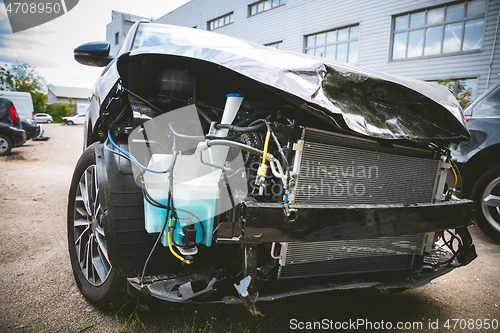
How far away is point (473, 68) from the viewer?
9953 millimetres

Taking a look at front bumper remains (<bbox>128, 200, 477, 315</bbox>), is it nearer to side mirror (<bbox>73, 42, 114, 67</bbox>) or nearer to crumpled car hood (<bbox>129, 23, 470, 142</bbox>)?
crumpled car hood (<bbox>129, 23, 470, 142</bbox>)

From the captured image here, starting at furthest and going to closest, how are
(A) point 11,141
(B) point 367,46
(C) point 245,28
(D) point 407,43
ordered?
(C) point 245,28 → (B) point 367,46 → (D) point 407,43 → (A) point 11,141

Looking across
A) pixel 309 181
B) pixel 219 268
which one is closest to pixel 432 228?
pixel 309 181

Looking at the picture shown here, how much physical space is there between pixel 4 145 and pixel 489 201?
1105 centimetres

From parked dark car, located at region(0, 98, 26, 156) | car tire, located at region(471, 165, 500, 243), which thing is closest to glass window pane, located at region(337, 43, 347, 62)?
car tire, located at region(471, 165, 500, 243)

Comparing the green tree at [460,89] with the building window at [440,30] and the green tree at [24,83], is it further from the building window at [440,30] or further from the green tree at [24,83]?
the green tree at [24,83]

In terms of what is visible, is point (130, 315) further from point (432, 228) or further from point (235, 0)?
point (235, 0)

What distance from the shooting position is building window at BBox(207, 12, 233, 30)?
60.1 ft

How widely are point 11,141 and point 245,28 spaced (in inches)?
511

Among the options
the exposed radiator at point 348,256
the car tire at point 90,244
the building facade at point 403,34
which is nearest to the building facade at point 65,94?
the building facade at point 403,34

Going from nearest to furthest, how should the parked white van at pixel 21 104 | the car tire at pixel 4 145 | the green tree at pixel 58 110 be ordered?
the car tire at pixel 4 145, the parked white van at pixel 21 104, the green tree at pixel 58 110

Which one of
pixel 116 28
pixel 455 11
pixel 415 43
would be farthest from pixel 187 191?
pixel 116 28

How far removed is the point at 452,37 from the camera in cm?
1038

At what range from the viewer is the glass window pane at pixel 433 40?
10648 mm
